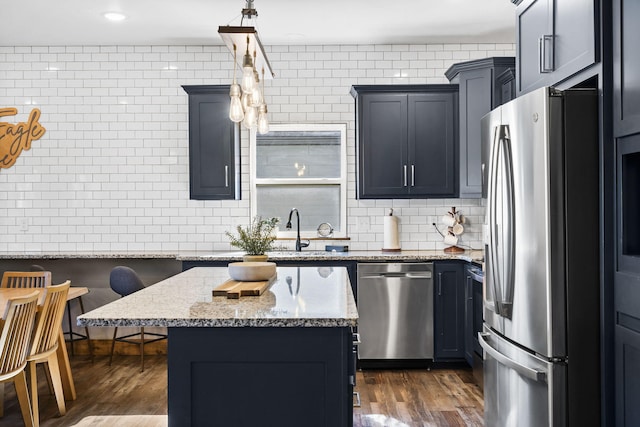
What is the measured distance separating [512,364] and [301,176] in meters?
3.09

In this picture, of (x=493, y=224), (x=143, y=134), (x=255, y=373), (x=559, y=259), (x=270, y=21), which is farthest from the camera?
(x=143, y=134)

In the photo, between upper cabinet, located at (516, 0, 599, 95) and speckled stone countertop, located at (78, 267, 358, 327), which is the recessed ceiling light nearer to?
speckled stone countertop, located at (78, 267, 358, 327)

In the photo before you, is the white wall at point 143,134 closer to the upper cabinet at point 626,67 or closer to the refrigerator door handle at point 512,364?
the refrigerator door handle at point 512,364

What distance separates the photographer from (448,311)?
4566 millimetres

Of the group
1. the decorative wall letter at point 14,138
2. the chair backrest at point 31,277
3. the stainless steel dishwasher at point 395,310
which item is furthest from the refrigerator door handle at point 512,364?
the decorative wall letter at point 14,138

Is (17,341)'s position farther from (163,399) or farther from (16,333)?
(163,399)

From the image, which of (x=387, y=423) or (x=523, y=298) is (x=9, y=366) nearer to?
(x=387, y=423)

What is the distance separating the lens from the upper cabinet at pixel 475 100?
14.9ft

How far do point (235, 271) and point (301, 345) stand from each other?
853 millimetres

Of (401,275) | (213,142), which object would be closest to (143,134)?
(213,142)

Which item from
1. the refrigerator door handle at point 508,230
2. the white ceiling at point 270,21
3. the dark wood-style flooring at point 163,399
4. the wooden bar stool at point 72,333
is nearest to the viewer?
the refrigerator door handle at point 508,230

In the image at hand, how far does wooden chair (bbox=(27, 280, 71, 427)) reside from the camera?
3260 millimetres

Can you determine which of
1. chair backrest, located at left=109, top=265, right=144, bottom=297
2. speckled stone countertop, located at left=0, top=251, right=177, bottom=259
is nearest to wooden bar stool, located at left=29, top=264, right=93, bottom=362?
speckled stone countertop, located at left=0, top=251, right=177, bottom=259

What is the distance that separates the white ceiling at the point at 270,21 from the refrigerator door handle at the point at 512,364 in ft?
8.47
